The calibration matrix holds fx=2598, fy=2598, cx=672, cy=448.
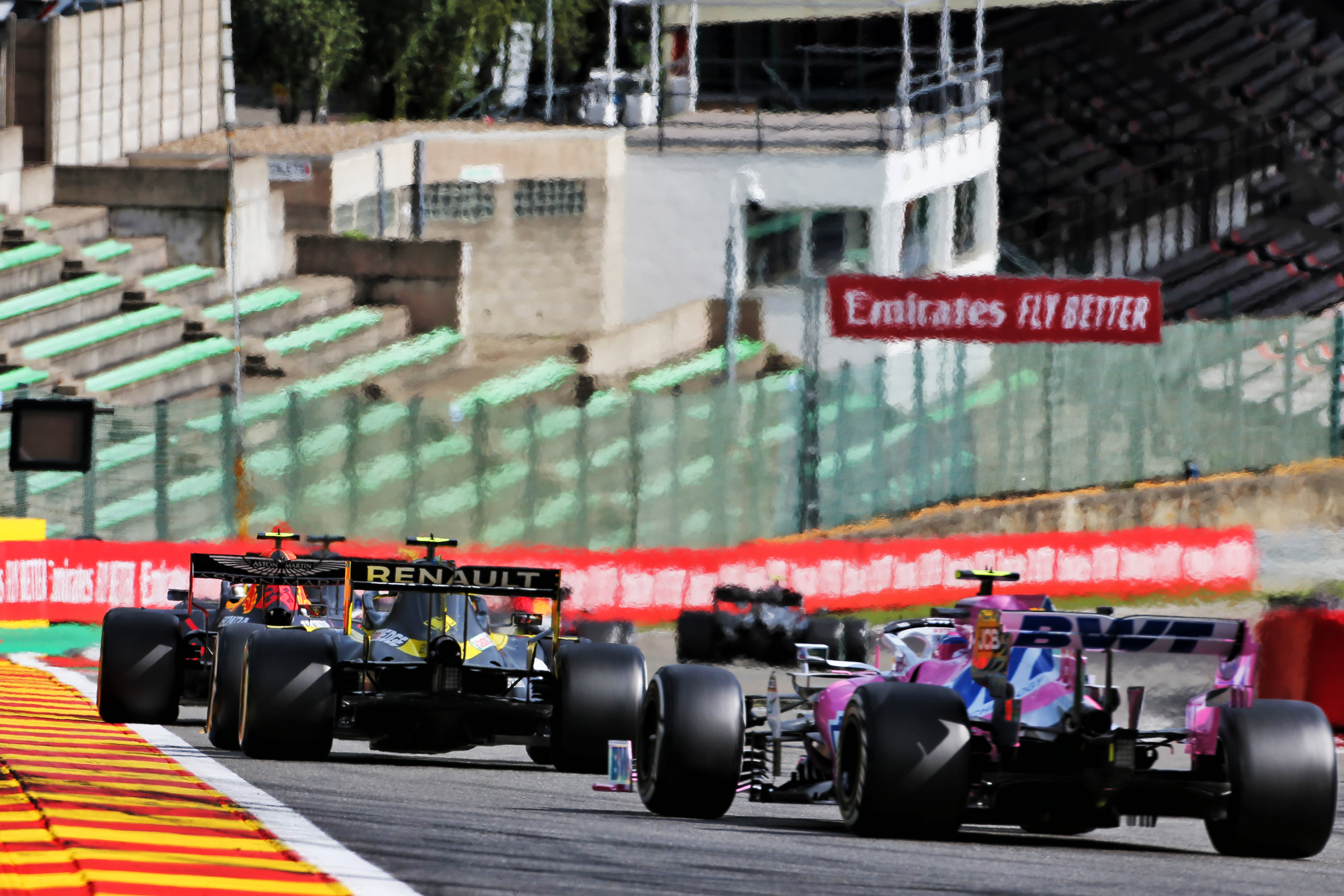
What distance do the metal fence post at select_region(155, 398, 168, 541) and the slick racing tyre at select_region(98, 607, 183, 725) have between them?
1173 cm

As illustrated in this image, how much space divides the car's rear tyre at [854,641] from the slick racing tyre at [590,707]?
22.7 feet

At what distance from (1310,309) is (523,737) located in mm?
35263

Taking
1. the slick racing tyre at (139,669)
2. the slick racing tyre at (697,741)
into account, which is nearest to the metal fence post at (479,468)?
the slick racing tyre at (139,669)

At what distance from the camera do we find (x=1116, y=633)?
10.7 metres

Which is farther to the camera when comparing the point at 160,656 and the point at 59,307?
the point at 59,307

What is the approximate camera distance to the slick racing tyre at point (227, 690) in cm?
1488

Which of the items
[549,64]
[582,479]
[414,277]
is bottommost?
[582,479]

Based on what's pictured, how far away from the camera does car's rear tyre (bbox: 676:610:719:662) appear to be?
22.6 m

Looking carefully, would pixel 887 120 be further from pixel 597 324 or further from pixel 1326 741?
pixel 1326 741

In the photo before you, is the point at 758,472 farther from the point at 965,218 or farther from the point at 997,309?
the point at 965,218

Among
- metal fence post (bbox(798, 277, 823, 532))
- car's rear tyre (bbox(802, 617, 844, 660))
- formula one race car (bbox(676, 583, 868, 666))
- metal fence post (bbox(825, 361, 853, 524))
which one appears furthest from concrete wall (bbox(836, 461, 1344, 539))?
car's rear tyre (bbox(802, 617, 844, 660))

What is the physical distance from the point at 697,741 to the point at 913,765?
1354 mm

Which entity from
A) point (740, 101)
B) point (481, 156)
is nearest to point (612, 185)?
point (481, 156)

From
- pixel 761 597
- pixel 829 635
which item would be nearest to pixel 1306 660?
pixel 829 635
